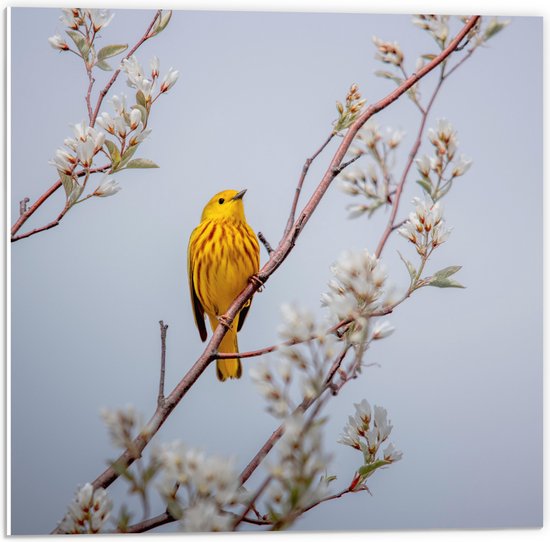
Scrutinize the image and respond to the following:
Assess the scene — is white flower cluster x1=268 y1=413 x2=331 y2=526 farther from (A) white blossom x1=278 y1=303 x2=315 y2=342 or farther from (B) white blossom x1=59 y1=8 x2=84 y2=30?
(B) white blossom x1=59 y1=8 x2=84 y2=30

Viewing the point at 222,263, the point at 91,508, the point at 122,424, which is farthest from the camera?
the point at 222,263

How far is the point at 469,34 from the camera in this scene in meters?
2.38

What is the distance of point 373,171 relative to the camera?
2.14 meters

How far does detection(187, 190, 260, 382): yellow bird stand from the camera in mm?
2354

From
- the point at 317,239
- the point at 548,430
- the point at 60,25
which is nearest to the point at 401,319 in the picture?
the point at 317,239

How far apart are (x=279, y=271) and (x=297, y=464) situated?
1119 millimetres

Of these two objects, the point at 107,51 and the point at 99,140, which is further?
the point at 107,51

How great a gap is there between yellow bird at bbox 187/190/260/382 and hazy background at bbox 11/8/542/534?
0.04 meters

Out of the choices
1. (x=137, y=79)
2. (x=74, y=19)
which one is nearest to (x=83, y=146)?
(x=137, y=79)

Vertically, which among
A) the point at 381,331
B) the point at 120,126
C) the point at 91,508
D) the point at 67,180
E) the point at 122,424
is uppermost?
the point at 120,126

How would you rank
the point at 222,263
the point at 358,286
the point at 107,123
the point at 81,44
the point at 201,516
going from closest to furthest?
the point at 201,516, the point at 358,286, the point at 107,123, the point at 81,44, the point at 222,263

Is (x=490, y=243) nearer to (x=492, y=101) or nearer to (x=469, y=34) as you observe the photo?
(x=492, y=101)

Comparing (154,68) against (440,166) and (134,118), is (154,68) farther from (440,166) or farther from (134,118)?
(440,166)

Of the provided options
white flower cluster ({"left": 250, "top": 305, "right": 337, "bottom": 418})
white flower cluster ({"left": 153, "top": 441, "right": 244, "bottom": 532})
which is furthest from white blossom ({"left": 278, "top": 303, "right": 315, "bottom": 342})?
white flower cluster ({"left": 153, "top": 441, "right": 244, "bottom": 532})
